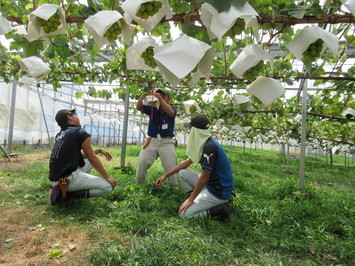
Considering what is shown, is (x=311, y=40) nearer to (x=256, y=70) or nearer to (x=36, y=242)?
(x=256, y=70)

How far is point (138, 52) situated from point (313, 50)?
732mm

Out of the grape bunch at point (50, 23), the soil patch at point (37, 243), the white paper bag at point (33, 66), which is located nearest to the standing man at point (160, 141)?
the soil patch at point (37, 243)

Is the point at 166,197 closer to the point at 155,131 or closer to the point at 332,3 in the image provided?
the point at 155,131

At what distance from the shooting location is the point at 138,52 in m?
1.00

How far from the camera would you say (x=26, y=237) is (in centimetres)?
198

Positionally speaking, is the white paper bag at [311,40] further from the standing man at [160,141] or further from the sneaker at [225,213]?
the standing man at [160,141]

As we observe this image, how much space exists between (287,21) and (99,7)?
0.90 metres

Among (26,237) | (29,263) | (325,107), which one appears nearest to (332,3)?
(29,263)

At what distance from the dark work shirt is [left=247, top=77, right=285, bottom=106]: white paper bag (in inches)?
77.6

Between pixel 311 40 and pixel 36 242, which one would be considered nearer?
pixel 311 40

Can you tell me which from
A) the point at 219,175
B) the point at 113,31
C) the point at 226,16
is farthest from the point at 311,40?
the point at 219,175

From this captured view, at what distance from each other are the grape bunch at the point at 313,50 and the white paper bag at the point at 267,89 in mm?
177

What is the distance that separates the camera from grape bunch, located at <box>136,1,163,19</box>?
0.81m

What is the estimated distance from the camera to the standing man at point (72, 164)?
2512mm
